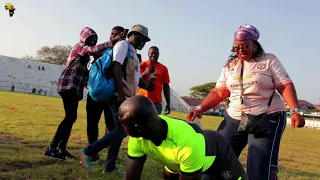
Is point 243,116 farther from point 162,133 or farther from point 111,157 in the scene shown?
point 111,157

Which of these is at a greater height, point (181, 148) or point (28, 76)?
point (181, 148)

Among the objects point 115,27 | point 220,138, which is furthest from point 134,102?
point 115,27

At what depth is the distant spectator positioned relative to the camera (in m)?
7.02

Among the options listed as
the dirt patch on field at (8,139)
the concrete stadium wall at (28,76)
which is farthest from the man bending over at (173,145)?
the concrete stadium wall at (28,76)

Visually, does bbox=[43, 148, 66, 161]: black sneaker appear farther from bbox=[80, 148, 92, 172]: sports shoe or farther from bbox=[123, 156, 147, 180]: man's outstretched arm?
bbox=[123, 156, 147, 180]: man's outstretched arm

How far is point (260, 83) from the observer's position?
358 cm

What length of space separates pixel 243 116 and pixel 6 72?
61007 mm

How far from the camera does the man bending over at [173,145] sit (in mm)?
2471

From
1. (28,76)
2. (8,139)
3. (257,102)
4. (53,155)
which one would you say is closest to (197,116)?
(257,102)

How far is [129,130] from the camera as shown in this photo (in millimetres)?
2510

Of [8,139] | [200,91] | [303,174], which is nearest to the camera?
[303,174]

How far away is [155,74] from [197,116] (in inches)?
133

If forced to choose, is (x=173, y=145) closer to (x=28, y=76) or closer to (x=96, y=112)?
(x=96, y=112)

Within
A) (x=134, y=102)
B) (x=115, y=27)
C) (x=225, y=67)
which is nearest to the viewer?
(x=134, y=102)
